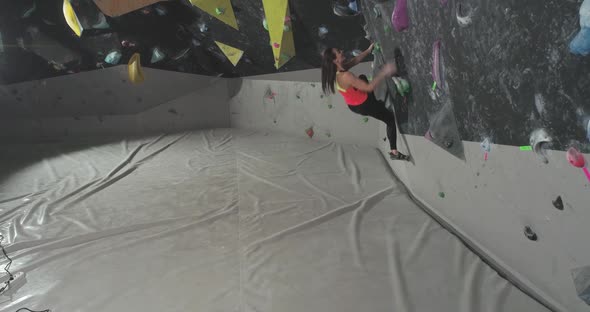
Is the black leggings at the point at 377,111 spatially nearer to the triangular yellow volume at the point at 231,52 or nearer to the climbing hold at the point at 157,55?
the triangular yellow volume at the point at 231,52

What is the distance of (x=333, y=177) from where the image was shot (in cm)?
249

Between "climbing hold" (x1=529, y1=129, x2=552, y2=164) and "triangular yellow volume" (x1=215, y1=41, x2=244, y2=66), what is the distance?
2926 mm

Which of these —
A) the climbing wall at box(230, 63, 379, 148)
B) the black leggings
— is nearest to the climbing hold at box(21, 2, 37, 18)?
the climbing wall at box(230, 63, 379, 148)

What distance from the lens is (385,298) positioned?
1.22 m

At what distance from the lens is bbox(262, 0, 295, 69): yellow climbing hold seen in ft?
7.36

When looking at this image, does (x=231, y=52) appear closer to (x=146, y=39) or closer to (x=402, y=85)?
(x=146, y=39)

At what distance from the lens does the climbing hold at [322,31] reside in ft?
7.53

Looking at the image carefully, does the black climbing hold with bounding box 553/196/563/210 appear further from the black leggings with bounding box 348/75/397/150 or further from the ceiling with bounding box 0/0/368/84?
the ceiling with bounding box 0/0/368/84

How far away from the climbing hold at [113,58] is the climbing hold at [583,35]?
3.98 m

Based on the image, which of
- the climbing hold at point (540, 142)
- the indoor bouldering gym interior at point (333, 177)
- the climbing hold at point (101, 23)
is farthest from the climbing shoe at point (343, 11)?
the climbing hold at point (101, 23)

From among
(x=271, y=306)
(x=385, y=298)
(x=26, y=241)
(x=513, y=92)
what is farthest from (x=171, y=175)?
(x=513, y=92)

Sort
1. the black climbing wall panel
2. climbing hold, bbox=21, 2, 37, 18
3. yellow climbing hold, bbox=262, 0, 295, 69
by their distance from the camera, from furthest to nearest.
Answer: climbing hold, bbox=21, 2, 37, 18 → yellow climbing hold, bbox=262, 0, 295, 69 → the black climbing wall panel

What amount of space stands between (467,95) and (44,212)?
7.68 ft

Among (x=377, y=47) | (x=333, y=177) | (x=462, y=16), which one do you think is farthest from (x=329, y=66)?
(x=462, y=16)
